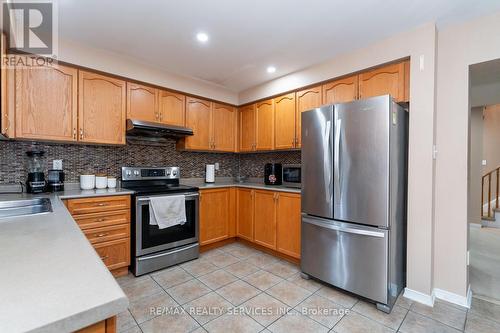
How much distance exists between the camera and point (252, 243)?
339cm

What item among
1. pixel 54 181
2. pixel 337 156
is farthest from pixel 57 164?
pixel 337 156

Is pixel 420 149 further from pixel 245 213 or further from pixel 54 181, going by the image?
pixel 54 181

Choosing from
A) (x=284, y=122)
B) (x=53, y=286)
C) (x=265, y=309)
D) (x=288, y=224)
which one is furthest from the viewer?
(x=284, y=122)

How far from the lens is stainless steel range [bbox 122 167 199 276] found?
2.51 metres

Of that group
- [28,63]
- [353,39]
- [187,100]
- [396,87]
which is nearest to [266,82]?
[187,100]

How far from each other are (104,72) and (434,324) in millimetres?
3791

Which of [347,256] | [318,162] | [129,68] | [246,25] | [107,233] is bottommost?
[347,256]

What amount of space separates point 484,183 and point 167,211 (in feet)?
21.6

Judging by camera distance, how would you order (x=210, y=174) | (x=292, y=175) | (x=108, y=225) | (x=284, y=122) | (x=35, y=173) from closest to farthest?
(x=35, y=173) → (x=108, y=225) → (x=292, y=175) → (x=284, y=122) → (x=210, y=174)

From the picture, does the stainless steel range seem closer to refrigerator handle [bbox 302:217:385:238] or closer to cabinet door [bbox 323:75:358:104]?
refrigerator handle [bbox 302:217:385:238]

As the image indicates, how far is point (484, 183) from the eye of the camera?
5.18 metres

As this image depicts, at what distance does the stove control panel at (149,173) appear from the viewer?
2.97m

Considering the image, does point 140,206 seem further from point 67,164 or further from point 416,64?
point 416,64

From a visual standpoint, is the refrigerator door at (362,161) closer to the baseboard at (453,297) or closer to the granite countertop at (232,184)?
the granite countertop at (232,184)
